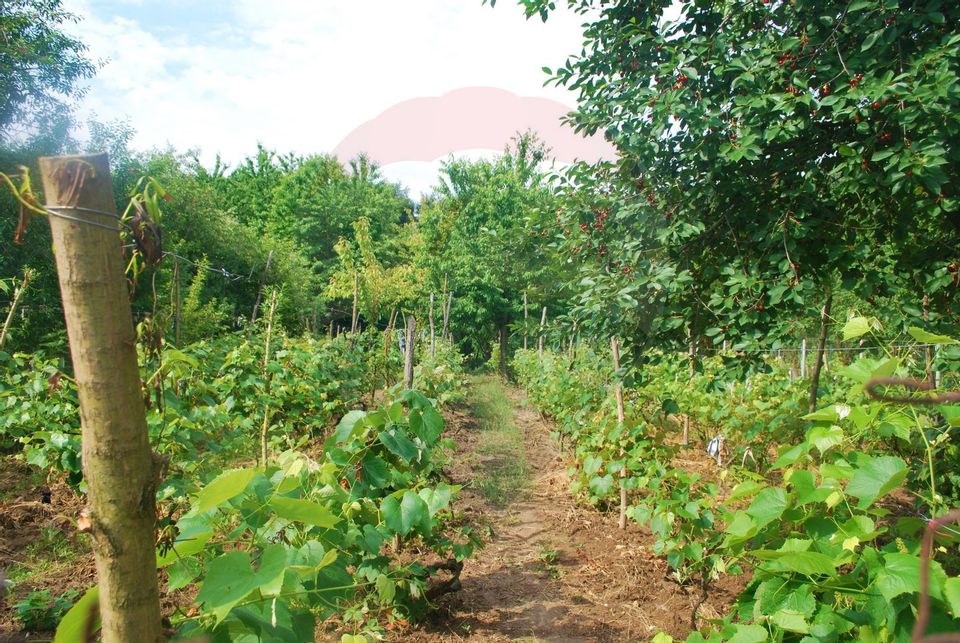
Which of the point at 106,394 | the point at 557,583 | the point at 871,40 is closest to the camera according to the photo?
the point at 106,394

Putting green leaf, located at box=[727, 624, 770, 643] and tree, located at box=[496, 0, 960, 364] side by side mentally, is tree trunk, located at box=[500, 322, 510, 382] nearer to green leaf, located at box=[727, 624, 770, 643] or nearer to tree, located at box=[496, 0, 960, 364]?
tree, located at box=[496, 0, 960, 364]

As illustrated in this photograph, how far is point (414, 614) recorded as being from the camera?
2.77m

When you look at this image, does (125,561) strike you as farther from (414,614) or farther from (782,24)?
(782,24)

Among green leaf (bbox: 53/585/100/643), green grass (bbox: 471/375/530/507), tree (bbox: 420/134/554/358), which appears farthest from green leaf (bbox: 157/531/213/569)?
tree (bbox: 420/134/554/358)

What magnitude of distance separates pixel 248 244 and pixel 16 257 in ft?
28.6

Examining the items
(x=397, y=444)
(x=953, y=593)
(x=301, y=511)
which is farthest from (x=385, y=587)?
(x=953, y=593)

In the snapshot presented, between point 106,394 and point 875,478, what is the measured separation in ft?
5.10

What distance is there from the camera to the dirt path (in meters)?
2.91

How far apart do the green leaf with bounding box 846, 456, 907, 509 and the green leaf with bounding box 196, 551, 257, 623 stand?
1290 mm

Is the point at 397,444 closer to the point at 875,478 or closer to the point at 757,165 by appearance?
the point at 875,478

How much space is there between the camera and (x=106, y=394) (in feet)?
2.95

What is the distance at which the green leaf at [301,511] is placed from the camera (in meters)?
1.23

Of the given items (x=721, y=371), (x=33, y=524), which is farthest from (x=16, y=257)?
(x=721, y=371)

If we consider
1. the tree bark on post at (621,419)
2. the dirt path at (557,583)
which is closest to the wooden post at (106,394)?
the dirt path at (557,583)
